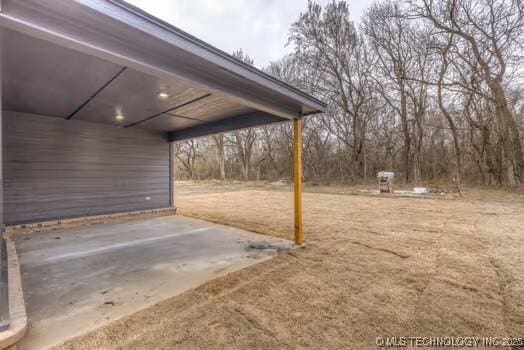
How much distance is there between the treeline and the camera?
9.13m

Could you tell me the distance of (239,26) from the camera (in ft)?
33.4

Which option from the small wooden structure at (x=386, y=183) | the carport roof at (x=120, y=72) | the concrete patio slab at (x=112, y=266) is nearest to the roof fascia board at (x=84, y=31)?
the carport roof at (x=120, y=72)

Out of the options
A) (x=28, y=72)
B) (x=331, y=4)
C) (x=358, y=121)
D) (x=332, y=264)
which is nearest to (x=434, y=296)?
(x=332, y=264)

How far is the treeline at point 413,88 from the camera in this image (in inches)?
360

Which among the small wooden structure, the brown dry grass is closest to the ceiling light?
the brown dry grass

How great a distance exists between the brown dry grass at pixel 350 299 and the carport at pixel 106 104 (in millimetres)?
1018

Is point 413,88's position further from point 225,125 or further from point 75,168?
point 75,168

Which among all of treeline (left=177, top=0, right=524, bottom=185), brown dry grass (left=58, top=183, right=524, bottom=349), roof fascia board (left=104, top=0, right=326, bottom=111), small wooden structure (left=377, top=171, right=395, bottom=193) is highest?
treeline (left=177, top=0, right=524, bottom=185)

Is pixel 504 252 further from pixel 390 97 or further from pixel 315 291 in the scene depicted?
pixel 390 97

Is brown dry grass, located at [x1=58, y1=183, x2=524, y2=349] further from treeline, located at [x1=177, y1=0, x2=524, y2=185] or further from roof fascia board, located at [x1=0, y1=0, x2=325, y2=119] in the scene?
treeline, located at [x1=177, y1=0, x2=524, y2=185]

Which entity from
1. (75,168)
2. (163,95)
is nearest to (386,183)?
(163,95)

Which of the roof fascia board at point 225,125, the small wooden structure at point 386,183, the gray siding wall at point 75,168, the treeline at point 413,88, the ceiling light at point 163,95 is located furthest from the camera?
the small wooden structure at point 386,183

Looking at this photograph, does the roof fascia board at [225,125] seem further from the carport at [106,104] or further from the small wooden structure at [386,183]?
the small wooden structure at [386,183]

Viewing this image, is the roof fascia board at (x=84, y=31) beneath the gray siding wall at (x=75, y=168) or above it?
above
